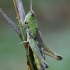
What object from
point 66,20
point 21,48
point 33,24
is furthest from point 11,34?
point 33,24

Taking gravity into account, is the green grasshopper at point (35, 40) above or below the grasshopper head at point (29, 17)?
below

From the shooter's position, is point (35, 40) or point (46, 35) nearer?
point (35, 40)

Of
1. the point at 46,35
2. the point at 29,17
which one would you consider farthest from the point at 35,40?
the point at 46,35

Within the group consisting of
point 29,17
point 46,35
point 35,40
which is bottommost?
point 35,40

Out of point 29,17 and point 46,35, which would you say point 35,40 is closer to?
point 29,17

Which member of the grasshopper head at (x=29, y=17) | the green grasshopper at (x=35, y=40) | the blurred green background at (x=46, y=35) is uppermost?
the blurred green background at (x=46, y=35)

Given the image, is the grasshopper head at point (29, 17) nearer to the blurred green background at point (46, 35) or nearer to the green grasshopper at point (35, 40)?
the green grasshopper at point (35, 40)

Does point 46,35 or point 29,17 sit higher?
point 46,35

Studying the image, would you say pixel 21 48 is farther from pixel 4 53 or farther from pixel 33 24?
pixel 33 24

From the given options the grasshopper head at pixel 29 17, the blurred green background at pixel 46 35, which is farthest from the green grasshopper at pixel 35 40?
the blurred green background at pixel 46 35
